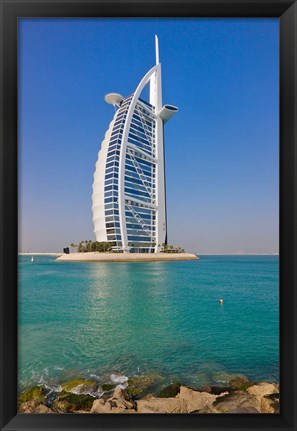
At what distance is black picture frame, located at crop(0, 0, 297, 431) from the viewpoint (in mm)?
1062

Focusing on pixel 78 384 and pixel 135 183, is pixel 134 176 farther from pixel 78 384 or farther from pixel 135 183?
pixel 78 384

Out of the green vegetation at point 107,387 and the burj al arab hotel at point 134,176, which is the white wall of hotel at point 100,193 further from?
the green vegetation at point 107,387

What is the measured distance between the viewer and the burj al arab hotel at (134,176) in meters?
16.1

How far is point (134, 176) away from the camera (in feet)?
54.5

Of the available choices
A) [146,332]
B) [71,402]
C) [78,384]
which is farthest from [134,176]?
[71,402]

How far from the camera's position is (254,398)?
1.38 m

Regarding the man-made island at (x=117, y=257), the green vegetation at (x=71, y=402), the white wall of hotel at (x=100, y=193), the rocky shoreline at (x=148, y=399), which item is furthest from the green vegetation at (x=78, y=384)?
the white wall of hotel at (x=100, y=193)

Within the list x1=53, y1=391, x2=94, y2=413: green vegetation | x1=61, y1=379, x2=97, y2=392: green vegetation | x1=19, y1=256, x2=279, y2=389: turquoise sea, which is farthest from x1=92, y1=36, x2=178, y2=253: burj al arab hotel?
x1=53, y1=391, x2=94, y2=413: green vegetation

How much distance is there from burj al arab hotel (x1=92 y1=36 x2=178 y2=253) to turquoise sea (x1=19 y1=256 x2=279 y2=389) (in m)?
9.39

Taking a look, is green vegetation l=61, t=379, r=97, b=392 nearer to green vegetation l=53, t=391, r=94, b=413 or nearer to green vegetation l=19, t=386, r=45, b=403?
green vegetation l=53, t=391, r=94, b=413
